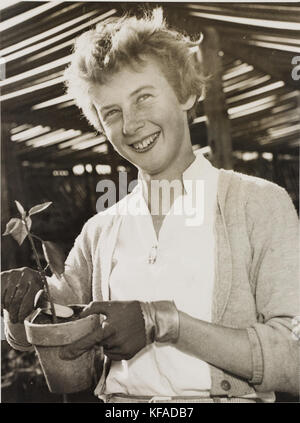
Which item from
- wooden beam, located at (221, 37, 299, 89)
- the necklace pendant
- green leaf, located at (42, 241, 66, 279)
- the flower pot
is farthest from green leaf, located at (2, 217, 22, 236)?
wooden beam, located at (221, 37, 299, 89)

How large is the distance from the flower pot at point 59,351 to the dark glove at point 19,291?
7cm

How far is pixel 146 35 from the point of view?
46.3 inches

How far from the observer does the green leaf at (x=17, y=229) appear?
47.8 inches

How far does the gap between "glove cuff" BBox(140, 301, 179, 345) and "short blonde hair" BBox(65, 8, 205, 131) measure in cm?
51

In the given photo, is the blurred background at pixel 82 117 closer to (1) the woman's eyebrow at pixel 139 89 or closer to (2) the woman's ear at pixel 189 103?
(2) the woman's ear at pixel 189 103

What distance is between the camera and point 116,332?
3.47 feet

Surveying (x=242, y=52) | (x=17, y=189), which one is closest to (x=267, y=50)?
(x=242, y=52)

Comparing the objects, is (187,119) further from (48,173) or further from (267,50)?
(48,173)

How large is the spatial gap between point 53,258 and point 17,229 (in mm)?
133

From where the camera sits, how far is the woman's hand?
1.05 meters

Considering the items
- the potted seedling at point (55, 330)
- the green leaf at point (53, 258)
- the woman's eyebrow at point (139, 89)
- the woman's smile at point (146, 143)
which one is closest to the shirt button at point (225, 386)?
the potted seedling at point (55, 330)

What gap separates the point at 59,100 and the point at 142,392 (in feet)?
2.66

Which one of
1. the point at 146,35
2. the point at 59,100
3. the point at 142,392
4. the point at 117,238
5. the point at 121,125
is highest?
the point at 146,35

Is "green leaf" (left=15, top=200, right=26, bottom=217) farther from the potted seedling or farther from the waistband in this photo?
the waistband
